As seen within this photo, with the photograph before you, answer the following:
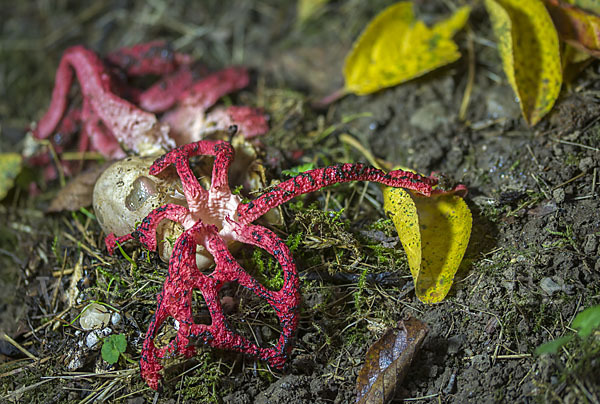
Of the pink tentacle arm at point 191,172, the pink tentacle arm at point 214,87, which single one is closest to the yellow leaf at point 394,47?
the pink tentacle arm at point 214,87

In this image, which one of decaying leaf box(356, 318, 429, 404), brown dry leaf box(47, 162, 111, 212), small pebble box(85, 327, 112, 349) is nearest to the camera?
decaying leaf box(356, 318, 429, 404)

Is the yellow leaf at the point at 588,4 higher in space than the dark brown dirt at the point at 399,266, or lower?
higher

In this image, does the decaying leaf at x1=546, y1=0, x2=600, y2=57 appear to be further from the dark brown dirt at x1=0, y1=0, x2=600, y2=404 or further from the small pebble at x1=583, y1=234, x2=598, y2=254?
the small pebble at x1=583, y1=234, x2=598, y2=254

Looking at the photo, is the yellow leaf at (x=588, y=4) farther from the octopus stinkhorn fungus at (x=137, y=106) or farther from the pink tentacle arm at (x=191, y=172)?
the pink tentacle arm at (x=191, y=172)

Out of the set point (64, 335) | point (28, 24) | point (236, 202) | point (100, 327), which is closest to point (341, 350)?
point (236, 202)

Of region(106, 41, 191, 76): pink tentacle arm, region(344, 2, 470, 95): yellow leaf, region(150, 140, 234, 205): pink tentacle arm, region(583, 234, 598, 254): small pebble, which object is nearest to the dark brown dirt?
region(583, 234, 598, 254): small pebble

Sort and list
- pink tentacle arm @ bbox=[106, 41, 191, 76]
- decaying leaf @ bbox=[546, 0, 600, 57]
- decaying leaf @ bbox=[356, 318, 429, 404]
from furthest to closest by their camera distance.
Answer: pink tentacle arm @ bbox=[106, 41, 191, 76] < decaying leaf @ bbox=[546, 0, 600, 57] < decaying leaf @ bbox=[356, 318, 429, 404]
